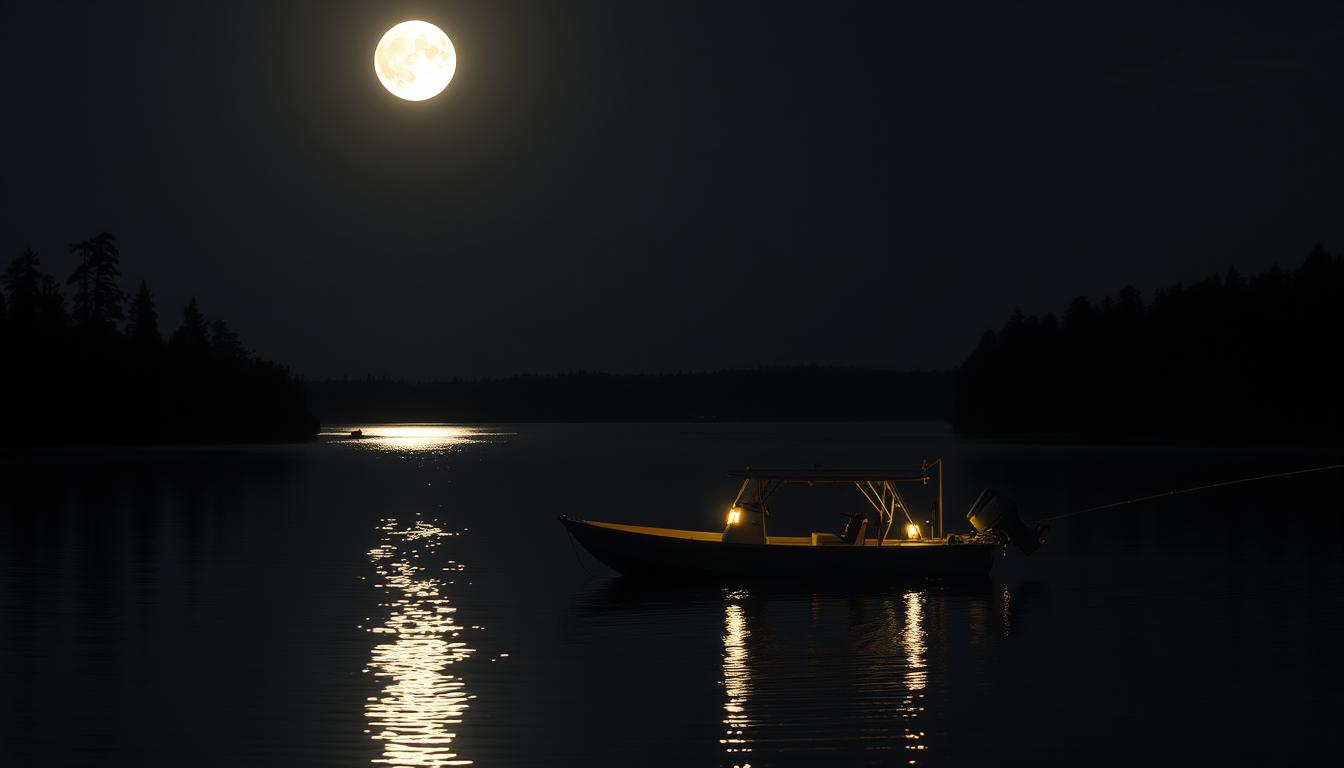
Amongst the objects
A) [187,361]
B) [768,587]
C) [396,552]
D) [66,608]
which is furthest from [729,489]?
[187,361]

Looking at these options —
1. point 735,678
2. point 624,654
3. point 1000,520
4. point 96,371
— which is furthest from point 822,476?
point 96,371

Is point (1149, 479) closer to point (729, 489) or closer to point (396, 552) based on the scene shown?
point (729, 489)

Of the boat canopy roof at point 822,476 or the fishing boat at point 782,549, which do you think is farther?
the boat canopy roof at point 822,476

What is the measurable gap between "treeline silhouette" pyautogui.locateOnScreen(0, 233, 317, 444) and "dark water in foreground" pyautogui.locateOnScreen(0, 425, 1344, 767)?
109 meters

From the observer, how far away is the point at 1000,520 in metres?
39.5

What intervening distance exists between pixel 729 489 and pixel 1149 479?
99.9ft

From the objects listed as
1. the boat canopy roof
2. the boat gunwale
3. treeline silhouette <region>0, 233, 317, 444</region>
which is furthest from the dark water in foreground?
treeline silhouette <region>0, 233, 317, 444</region>

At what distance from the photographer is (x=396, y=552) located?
50656 mm

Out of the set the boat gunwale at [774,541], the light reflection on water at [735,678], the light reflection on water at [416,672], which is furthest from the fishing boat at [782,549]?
the light reflection on water at [416,672]

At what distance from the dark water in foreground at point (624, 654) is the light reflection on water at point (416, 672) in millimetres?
85

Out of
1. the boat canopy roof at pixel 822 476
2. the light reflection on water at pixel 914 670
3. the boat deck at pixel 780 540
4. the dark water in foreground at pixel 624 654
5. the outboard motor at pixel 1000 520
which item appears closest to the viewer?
the dark water in foreground at pixel 624 654

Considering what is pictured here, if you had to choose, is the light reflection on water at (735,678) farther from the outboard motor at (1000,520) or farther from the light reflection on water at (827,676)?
the outboard motor at (1000,520)

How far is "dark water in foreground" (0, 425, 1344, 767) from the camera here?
67.2 ft

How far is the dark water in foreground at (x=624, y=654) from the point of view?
2048 centimetres
